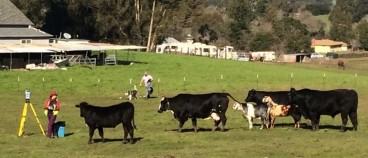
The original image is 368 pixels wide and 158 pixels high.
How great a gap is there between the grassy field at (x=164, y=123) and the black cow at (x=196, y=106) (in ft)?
1.81

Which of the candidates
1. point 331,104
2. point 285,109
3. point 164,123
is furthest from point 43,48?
point 331,104

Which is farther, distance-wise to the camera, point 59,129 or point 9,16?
point 9,16

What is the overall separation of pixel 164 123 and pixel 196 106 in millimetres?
4215

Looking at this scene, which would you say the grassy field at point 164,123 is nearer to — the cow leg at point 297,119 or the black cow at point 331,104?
the cow leg at point 297,119

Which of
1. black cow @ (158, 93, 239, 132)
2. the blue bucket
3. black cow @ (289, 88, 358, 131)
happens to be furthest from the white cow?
the blue bucket

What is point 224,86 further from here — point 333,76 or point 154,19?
point 154,19

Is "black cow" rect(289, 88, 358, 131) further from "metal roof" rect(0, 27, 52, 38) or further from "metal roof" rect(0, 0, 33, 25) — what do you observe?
"metal roof" rect(0, 0, 33, 25)

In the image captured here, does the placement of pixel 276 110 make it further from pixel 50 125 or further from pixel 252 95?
pixel 50 125

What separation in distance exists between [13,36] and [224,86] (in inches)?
1073

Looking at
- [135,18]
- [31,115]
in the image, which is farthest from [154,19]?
[31,115]

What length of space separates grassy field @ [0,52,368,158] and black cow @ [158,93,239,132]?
0.55 metres

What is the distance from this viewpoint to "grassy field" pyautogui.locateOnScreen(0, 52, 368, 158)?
59.8 feet

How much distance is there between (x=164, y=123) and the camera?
1025 inches

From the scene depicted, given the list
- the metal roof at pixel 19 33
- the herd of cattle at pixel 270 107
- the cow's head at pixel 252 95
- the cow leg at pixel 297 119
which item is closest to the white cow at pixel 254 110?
the herd of cattle at pixel 270 107
